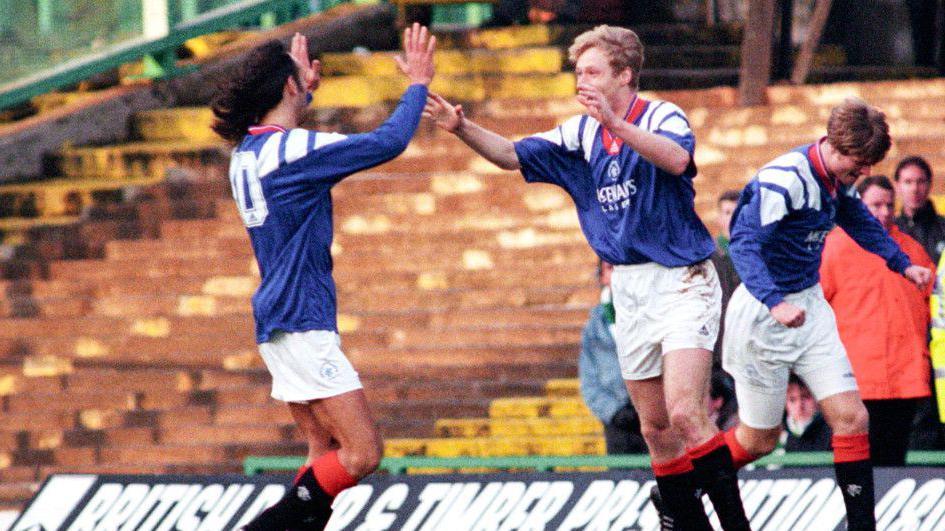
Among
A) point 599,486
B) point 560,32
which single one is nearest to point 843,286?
point 599,486

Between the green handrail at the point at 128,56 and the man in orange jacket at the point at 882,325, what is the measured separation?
9.16 m

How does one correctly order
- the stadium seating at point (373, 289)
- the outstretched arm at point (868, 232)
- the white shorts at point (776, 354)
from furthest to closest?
the stadium seating at point (373, 289)
the outstretched arm at point (868, 232)
the white shorts at point (776, 354)

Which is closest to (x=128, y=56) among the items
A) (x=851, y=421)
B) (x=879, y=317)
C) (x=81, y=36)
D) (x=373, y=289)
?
(x=81, y=36)

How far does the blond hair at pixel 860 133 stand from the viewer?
9445 millimetres

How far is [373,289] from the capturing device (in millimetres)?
16031

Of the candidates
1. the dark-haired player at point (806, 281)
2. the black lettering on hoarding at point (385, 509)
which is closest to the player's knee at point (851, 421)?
the dark-haired player at point (806, 281)

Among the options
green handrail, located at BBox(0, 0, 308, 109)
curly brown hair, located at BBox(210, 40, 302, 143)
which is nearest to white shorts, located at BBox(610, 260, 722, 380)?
curly brown hair, located at BBox(210, 40, 302, 143)

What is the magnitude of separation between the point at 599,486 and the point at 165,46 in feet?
31.5

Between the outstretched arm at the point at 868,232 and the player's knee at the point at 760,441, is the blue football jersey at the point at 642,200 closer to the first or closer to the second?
the outstretched arm at the point at 868,232

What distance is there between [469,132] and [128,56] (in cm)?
1055

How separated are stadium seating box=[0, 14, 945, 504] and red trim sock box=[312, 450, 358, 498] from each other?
5.04m

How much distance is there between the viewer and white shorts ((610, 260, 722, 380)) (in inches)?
360

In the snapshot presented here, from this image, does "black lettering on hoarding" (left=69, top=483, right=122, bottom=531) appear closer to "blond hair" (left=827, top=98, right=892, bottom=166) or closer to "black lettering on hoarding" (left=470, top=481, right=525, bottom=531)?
"black lettering on hoarding" (left=470, top=481, right=525, bottom=531)

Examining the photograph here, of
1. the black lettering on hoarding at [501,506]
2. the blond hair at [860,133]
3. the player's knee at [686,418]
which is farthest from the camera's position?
the black lettering on hoarding at [501,506]
